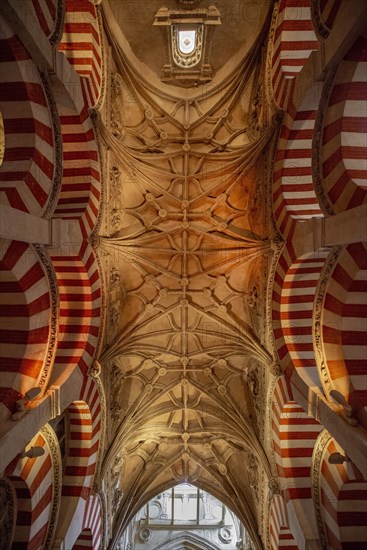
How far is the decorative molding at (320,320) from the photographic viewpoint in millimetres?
7719

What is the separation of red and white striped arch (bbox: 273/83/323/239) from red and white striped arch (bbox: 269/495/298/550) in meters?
6.72

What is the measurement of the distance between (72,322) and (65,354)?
82cm

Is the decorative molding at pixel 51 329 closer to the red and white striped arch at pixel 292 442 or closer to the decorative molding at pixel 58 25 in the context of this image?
the decorative molding at pixel 58 25

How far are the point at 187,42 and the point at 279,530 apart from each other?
486 inches

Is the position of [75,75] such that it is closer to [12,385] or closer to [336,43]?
[336,43]

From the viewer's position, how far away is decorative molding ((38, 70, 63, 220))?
7297 millimetres

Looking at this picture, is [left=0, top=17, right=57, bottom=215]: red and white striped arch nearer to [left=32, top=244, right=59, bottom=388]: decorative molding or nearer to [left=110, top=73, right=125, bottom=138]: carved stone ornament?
[left=32, top=244, right=59, bottom=388]: decorative molding

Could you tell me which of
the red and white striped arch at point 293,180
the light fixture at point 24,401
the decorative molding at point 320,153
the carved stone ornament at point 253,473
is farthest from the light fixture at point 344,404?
the carved stone ornament at point 253,473

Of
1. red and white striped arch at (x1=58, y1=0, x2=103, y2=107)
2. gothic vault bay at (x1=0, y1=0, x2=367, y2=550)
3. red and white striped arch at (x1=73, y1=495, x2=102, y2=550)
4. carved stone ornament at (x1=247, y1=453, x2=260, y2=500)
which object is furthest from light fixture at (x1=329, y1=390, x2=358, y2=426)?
red and white striped arch at (x1=58, y1=0, x2=103, y2=107)

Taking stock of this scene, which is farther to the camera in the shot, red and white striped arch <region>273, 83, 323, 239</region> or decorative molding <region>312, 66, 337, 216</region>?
red and white striped arch <region>273, 83, 323, 239</region>

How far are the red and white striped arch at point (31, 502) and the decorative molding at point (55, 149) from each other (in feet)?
15.6

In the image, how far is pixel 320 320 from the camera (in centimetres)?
809

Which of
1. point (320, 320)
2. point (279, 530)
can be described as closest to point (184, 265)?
point (320, 320)

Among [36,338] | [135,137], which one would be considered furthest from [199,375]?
[135,137]
